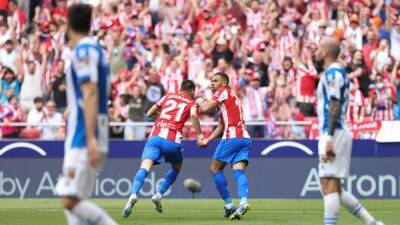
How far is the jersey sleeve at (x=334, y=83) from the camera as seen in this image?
1257 cm

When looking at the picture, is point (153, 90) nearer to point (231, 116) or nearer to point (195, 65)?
point (195, 65)

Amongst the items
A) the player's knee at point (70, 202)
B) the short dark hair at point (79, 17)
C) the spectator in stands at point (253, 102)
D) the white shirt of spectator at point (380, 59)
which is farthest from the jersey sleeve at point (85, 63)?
the white shirt of spectator at point (380, 59)

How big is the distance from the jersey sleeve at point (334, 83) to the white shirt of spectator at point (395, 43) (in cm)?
1430

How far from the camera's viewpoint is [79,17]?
1001 cm

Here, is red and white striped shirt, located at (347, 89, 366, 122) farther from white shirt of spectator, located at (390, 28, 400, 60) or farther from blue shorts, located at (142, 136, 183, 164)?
blue shorts, located at (142, 136, 183, 164)

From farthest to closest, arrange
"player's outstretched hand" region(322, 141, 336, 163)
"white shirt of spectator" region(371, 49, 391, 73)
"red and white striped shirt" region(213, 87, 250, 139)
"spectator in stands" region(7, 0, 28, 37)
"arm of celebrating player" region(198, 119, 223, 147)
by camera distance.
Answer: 1. "spectator in stands" region(7, 0, 28, 37)
2. "white shirt of spectator" region(371, 49, 391, 73)
3. "red and white striped shirt" region(213, 87, 250, 139)
4. "arm of celebrating player" region(198, 119, 223, 147)
5. "player's outstretched hand" region(322, 141, 336, 163)

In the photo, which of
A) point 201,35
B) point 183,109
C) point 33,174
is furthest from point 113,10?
point 183,109

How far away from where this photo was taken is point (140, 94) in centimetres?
2614

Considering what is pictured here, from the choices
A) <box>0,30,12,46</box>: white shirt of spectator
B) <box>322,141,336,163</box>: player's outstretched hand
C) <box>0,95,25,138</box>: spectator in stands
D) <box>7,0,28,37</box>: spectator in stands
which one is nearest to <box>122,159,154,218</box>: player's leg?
<box>322,141,336,163</box>: player's outstretched hand

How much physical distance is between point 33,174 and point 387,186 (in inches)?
311

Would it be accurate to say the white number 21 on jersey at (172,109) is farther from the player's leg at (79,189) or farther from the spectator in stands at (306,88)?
the player's leg at (79,189)

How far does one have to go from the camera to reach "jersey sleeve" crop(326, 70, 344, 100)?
495 inches

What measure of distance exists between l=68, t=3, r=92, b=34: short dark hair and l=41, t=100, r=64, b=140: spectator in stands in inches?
625

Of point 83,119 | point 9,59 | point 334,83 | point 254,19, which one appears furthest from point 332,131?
point 9,59
